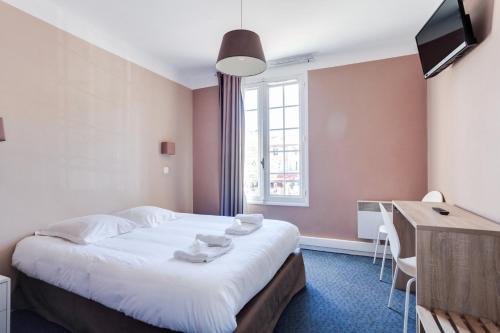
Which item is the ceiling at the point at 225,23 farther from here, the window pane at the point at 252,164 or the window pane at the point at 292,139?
the window pane at the point at 252,164

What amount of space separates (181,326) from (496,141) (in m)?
2.12

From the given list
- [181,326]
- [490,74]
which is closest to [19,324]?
[181,326]

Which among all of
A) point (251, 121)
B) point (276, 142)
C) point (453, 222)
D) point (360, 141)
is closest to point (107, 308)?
point (453, 222)

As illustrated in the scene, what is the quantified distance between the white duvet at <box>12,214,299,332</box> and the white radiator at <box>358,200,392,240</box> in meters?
1.41

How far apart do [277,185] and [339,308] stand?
204cm

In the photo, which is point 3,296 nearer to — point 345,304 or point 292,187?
point 345,304

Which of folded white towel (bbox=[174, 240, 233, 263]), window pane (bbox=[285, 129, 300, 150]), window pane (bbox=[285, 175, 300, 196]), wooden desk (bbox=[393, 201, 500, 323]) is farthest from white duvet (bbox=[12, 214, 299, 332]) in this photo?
window pane (bbox=[285, 129, 300, 150])

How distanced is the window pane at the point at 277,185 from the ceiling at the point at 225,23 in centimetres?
179

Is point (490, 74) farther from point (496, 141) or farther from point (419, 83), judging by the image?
point (419, 83)

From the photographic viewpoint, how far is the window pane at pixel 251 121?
13.5 ft

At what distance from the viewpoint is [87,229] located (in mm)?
2225

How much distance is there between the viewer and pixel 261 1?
2.46m

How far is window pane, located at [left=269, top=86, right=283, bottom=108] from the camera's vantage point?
3992 millimetres

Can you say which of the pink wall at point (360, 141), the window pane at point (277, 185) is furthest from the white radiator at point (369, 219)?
the window pane at point (277, 185)
